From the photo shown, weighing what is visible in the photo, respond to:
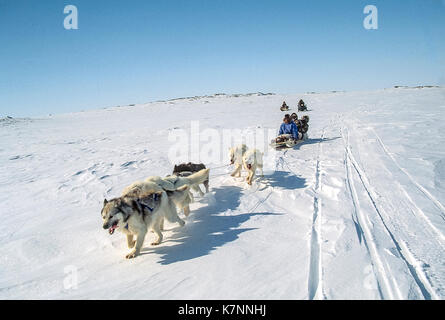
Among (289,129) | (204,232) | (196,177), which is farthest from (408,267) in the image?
→ (289,129)

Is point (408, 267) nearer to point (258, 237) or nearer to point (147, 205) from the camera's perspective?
point (258, 237)

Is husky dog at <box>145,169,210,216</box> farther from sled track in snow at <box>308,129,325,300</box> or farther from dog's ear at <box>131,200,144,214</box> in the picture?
sled track in snow at <box>308,129,325,300</box>

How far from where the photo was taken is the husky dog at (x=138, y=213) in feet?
11.2

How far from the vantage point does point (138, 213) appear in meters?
3.63

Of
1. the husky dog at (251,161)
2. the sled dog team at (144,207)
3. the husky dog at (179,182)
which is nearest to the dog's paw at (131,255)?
the sled dog team at (144,207)

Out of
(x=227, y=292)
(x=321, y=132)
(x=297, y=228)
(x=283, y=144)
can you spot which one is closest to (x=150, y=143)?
(x=283, y=144)

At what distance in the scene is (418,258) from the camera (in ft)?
10.6

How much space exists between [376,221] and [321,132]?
9.60 m

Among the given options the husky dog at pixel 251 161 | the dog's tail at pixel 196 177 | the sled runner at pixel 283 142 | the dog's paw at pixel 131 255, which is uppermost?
the sled runner at pixel 283 142

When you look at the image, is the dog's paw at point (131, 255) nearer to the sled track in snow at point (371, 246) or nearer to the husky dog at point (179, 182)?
the husky dog at point (179, 182)

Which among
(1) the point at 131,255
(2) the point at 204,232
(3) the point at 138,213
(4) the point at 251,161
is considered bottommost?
(1) the point at 131,255

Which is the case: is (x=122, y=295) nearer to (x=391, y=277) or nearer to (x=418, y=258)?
(x=391, y=277)

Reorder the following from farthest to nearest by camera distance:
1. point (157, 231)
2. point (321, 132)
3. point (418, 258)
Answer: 1. point (321, 132)
2. point (157, 231)
3. point (418, 258)

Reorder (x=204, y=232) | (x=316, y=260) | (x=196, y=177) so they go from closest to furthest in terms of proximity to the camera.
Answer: (x=316, y=260)
(x=204, y=232)
(x=196, y=177)
